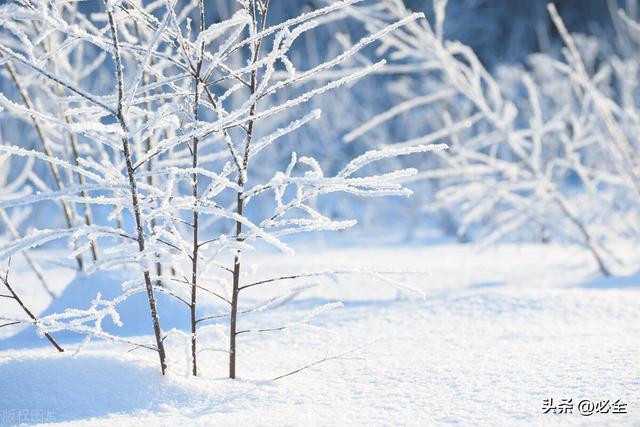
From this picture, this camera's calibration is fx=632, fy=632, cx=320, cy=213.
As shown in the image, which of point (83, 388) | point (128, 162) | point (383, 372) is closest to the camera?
point (128, 162)

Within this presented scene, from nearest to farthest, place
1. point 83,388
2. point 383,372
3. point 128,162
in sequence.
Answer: point 128,162 → point 83,388 → point 383,372

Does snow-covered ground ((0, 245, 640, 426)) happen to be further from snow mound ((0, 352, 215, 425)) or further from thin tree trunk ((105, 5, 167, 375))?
thin tree trunk ((105, 5, 167, 375))

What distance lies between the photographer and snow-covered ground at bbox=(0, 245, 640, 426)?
1.39 meters

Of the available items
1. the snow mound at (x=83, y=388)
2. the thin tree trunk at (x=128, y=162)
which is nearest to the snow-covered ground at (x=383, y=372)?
the snow mound at (x=83, y=388)

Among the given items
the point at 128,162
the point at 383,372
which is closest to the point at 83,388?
the point at 128,162

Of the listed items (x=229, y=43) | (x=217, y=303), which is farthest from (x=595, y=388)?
(x=217, y=303)

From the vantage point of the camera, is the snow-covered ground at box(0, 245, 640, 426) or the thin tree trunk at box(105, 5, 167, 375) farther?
the snow-covered ground at box(0, 245, 640, 426)

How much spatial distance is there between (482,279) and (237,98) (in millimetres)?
6297

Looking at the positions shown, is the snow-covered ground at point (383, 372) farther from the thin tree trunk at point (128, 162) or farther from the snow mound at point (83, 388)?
the thin tree trunk at point (128, 162)

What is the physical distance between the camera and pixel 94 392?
148cm

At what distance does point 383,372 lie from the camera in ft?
5.61

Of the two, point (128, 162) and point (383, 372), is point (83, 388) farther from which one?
point (383, 372)

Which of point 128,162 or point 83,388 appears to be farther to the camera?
point 83,388

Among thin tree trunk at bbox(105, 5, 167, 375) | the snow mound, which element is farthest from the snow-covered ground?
thin tree trunk at bbox(105, 5, 167, 375)
